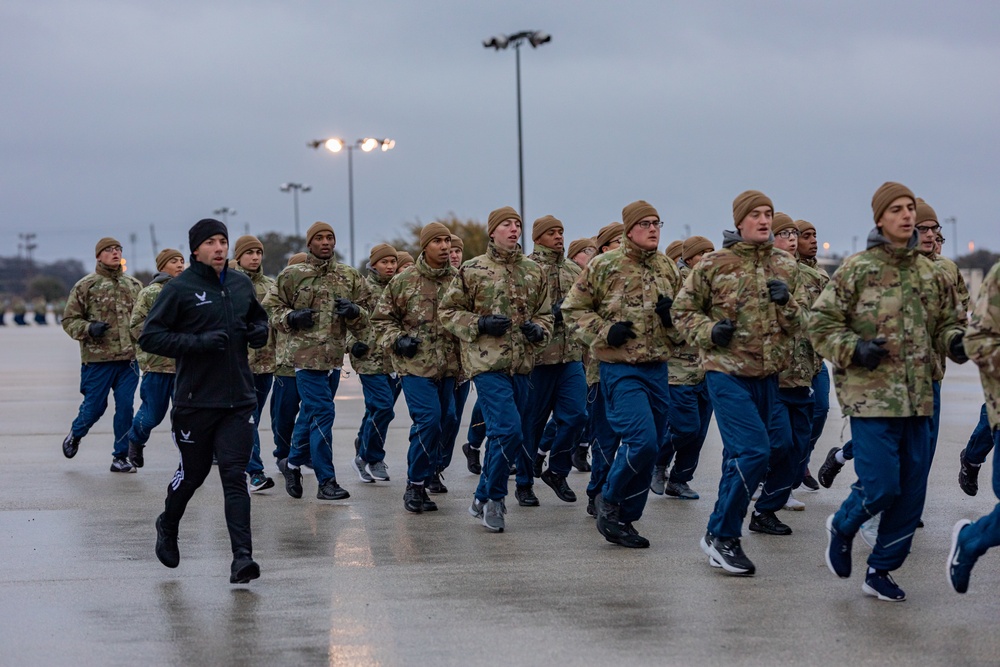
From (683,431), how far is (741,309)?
2.59 metres

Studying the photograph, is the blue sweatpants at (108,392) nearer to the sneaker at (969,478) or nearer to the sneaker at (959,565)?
A: the sneaker at (969,478)

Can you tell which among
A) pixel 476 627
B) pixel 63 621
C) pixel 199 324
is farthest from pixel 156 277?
pixel 476 627

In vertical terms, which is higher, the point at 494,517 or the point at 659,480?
the point at 494,517

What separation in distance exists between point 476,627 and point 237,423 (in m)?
2.00

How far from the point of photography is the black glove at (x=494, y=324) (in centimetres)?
905

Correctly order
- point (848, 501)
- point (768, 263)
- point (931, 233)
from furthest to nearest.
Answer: point (931, 233), point (768, 263), point (848, 501)

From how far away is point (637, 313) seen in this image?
8562mm

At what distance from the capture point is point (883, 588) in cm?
691

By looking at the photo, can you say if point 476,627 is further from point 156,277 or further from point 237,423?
point 156,277

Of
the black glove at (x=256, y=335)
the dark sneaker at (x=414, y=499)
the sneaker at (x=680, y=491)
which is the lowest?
the sneaker at (x=680, y=491)

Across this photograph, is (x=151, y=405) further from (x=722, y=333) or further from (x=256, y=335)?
(x=722, y=333)

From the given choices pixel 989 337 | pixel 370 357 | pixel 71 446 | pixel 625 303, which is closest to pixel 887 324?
pixel 989 337

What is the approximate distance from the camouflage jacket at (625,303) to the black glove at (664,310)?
0.08 ft

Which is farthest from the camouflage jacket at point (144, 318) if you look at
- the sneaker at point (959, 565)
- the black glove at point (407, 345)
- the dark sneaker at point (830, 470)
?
the sneaker at point (959, 565)
